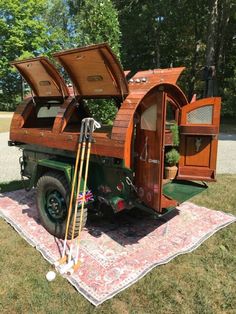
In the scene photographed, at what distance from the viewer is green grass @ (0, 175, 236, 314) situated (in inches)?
116

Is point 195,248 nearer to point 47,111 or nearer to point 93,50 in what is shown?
point 93,50

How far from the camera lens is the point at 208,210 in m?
5.32

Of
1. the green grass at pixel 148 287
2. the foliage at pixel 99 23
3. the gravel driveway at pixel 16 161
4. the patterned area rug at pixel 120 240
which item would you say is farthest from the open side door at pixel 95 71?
the gravel driveway at pixel 16 161

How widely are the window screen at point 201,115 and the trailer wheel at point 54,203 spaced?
2193 millimetres

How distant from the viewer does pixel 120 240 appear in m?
4.20

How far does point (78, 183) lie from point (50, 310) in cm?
146

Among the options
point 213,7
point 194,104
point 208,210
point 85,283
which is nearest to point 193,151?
point 194,104

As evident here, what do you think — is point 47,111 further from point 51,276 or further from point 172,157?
point 51,276

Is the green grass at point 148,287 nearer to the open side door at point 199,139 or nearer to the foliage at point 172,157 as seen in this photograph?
Result: the open side door at point 199,139

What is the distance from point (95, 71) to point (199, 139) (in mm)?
→ 1986

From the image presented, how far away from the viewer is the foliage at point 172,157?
4695mm

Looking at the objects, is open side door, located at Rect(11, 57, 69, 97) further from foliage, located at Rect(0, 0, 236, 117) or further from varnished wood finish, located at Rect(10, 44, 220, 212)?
foliage, located at Rect(0, 0, 236, 117)

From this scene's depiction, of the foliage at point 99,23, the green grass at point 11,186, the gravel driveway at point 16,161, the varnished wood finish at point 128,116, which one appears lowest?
the gravel driveway at point 16,161

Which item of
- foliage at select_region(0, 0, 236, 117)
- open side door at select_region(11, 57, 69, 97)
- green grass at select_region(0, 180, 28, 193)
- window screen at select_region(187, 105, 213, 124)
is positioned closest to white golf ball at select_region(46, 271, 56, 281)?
open side door at select_region(11, 57, 69, 97)
